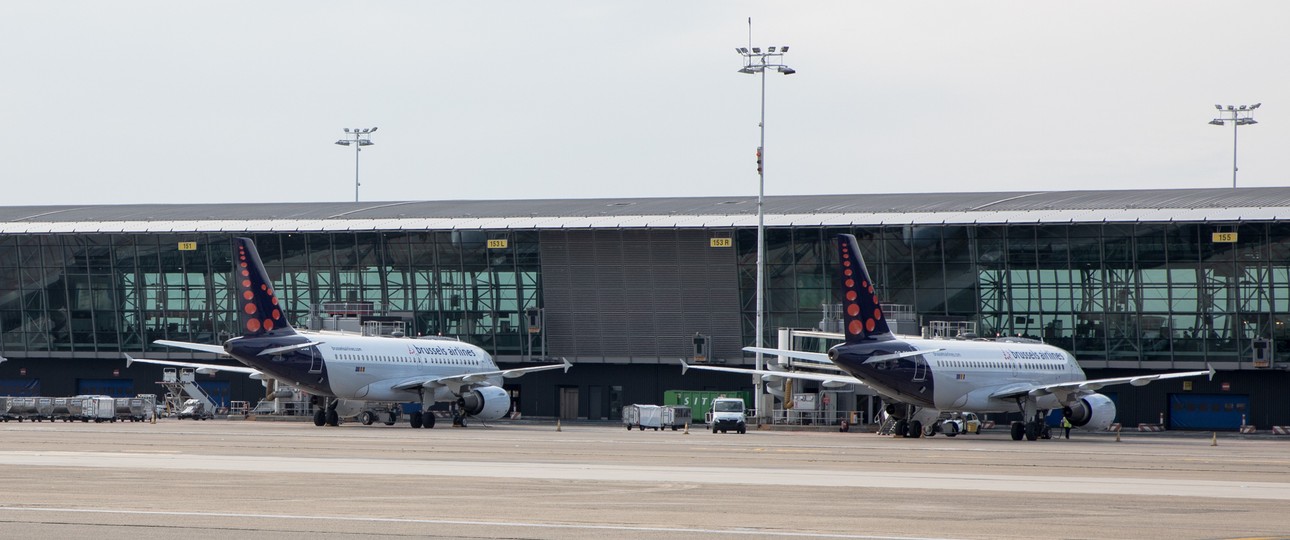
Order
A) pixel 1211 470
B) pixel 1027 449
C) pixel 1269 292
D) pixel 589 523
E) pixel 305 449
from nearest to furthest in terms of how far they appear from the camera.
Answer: pixel 589 523 < pixel 1211 470 < pixel 305 449 < pixel 1027 449 < pixel 1269 292

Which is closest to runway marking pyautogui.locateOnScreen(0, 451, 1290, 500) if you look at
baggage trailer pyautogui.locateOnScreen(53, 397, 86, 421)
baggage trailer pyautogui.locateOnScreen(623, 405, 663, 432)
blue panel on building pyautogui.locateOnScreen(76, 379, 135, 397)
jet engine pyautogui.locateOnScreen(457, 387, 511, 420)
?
jet engine pyautogui.locateOnScreen(457, 387, 511, 420)

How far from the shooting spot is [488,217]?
82.3 metres

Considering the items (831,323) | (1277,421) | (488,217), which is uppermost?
(488,217)

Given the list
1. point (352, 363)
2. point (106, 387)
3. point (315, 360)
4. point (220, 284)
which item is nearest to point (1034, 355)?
point (352, 363)

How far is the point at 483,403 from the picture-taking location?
6756 cm

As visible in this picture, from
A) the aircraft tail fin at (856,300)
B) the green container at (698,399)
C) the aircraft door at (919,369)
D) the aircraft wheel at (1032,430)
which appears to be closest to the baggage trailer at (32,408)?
Answer: the green container at (698,399)

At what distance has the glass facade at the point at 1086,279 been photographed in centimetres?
7088

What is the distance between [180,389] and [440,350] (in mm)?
22100

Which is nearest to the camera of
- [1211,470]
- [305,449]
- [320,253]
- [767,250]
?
[1211,470]

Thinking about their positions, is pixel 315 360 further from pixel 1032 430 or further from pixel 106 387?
pixel 106 387

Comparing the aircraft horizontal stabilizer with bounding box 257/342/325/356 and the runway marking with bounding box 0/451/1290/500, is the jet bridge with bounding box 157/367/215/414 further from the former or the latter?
the runway marking with bounding box 0/451/1290/500

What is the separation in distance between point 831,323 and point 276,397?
26322 mm

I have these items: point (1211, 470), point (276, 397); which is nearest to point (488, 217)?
point (276, 397)

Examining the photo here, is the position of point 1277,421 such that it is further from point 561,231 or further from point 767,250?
point 561,231
